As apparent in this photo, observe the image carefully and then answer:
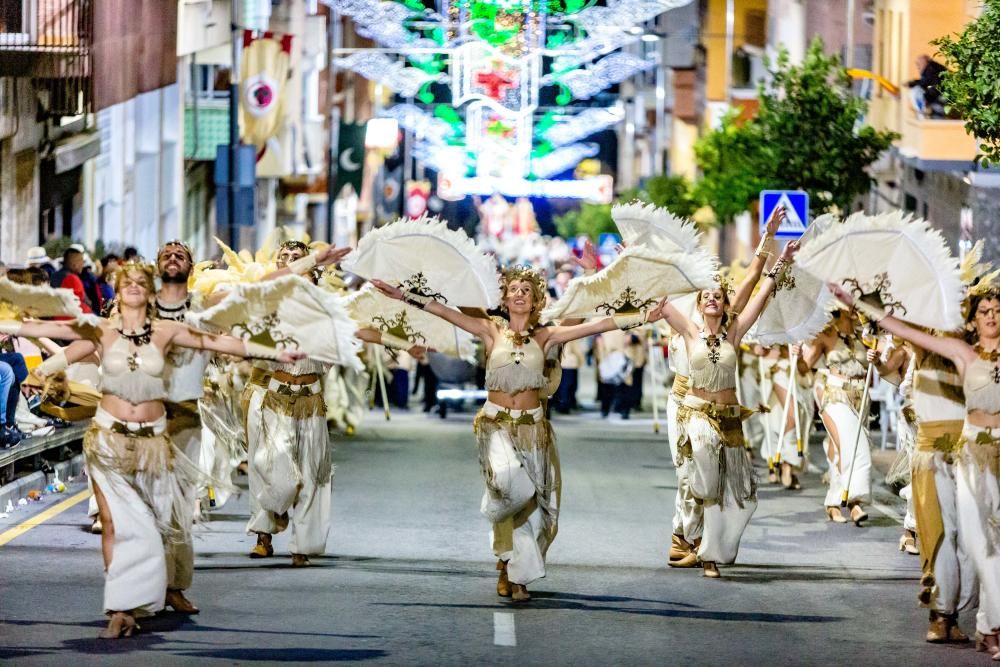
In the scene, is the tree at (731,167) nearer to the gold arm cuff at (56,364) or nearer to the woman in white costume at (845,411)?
the woman in white costume at (845,411)

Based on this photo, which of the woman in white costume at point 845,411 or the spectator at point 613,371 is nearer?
the woman in white costume at point 845,411

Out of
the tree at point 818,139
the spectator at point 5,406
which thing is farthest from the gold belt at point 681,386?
the tree at point 818,139

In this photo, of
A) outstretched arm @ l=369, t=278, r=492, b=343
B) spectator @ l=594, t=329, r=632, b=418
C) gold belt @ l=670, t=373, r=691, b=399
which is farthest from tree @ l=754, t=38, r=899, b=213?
outstretched arm @ l=369, t=278, r=492, b=343

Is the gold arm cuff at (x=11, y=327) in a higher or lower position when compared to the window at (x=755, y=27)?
lower

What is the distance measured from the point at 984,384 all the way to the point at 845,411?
6.00 m

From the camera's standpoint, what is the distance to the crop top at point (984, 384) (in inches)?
399

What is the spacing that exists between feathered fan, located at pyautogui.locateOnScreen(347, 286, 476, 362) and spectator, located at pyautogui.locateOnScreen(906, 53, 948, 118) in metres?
17.5

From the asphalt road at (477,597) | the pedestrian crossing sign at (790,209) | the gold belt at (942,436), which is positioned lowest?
the asphalt road at (477,597)

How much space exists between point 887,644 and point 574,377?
18.4 m

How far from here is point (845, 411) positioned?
16.1 meters

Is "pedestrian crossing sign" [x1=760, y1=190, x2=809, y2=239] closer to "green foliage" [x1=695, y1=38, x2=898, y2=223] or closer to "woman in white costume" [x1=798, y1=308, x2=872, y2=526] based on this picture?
"green foliage" [x1=695, y1=38, x2=898, y2=223]

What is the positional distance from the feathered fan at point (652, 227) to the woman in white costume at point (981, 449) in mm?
2713

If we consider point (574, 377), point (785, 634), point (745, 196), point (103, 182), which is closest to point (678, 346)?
point (785, 634)

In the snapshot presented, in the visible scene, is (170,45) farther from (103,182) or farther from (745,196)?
(745,196)
